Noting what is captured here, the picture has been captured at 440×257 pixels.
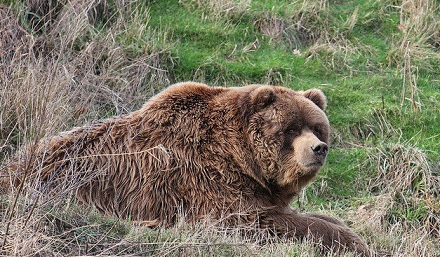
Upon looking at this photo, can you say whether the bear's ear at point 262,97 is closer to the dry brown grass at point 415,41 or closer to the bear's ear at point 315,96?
the bear's ear at point 315,96

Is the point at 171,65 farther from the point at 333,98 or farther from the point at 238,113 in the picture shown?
the point at 238,113

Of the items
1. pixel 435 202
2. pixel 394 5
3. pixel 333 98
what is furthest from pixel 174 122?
pixel 394 5

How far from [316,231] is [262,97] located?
1.20 meters

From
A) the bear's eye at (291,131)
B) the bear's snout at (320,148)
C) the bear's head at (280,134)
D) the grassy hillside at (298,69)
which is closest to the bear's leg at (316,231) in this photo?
the grassy hillside at (298,69)

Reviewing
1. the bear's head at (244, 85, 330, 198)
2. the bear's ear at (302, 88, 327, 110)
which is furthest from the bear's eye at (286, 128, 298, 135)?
the bear's ear at (302, 88, 327, 110)

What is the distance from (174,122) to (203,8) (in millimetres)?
4902

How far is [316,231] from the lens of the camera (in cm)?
635

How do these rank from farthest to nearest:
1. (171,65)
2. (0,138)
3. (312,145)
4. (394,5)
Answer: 1. (394,5)
2. (171,65)
3. (0,138)
4. (312,145)

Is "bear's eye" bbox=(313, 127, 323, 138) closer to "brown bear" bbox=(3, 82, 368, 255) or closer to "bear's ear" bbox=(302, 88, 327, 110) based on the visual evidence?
"brown bear" bbox=(3, 82, 368, 255)

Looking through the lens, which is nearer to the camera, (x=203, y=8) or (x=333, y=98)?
(x=333, y=98)

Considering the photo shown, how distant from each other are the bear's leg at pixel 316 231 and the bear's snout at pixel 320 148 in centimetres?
57

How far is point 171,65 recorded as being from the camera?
10.3 meters

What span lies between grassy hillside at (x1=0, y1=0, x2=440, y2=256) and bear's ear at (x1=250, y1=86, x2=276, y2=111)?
121 centimetres

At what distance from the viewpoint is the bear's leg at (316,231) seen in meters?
6.29
